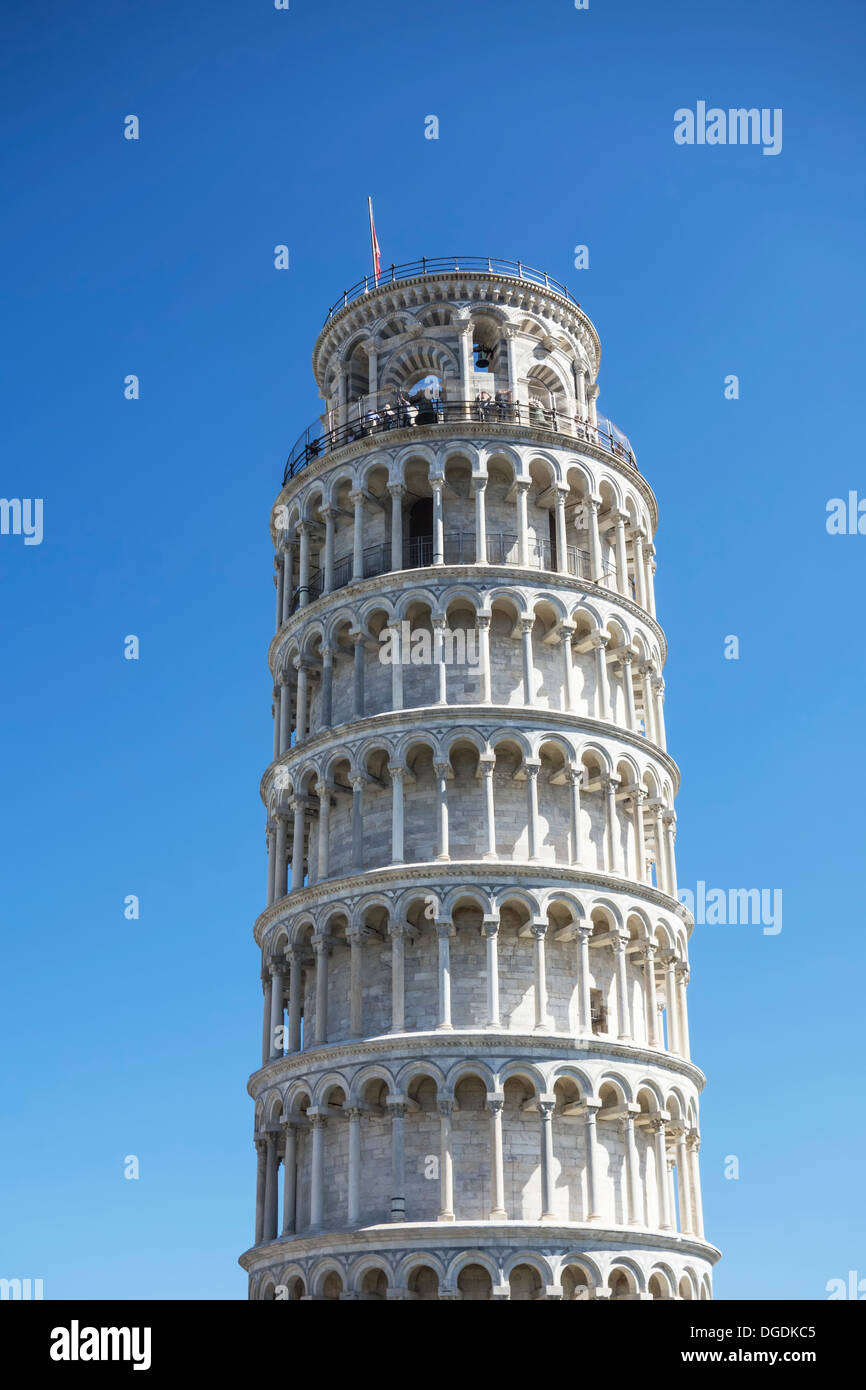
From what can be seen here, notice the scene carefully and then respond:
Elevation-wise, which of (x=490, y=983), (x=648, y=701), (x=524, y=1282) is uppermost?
(x=648, y=701)

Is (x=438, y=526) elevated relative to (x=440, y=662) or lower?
elevated

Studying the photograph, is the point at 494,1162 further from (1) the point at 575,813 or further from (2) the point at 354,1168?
(1) the point at 575,813

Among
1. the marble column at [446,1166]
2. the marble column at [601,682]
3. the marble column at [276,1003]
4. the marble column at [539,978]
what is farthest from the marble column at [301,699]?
the marble column at [446,1166]

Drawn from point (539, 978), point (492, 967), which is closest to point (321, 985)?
point (492, 967)

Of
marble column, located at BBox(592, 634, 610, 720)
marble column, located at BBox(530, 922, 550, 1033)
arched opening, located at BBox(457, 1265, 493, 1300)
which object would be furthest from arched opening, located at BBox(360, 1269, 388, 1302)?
marble column, located at BBox(592, 634, 610, 720)

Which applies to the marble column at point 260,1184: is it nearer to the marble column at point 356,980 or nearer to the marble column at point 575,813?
the marble column at point 356,980

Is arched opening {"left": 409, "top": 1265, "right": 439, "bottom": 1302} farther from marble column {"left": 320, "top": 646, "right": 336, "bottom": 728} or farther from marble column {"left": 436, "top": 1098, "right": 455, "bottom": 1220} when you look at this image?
marble column {"left": 320, "top": 646, "right": 336, "bottom": 728}

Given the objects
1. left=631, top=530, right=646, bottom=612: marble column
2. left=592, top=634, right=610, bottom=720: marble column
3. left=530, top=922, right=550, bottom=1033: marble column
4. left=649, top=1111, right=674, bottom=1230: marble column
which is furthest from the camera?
left=631, top=530, right=646, bottom=612: marble column
